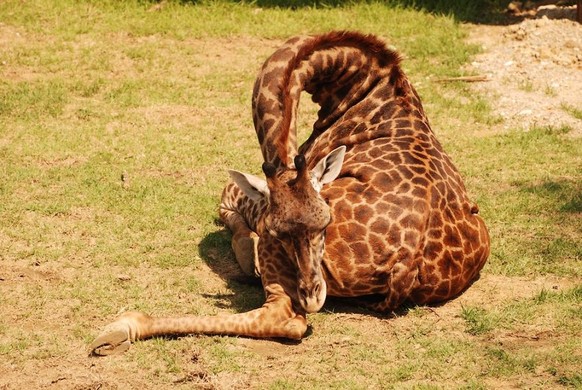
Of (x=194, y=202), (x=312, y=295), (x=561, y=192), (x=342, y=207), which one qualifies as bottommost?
(x=194, y=202)

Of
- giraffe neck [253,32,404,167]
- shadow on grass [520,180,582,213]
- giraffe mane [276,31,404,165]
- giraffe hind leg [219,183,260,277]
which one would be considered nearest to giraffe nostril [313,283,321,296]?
giraffe hind leg [219,183,260,277]

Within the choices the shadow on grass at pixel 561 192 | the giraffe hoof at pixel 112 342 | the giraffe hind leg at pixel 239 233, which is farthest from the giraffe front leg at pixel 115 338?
the shadow on grass at pixel 561 192

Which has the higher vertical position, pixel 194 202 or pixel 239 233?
pixel 239 233

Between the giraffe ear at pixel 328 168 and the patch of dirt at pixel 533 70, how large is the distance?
4.74 metres

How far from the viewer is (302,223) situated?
284 inches

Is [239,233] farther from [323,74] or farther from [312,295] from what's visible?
[312,295]

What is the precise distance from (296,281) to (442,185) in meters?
1.41

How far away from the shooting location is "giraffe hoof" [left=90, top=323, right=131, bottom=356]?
7.14m

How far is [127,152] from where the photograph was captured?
36.6 feet

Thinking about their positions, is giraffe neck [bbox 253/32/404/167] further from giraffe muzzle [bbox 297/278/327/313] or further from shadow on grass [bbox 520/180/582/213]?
shadow on grass [bbox 520/180/582/213]

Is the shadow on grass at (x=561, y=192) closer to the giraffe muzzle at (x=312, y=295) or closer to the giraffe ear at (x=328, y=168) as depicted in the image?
the giraffe ear at (x=328, y=168)

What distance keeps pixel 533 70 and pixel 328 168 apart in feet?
20.6

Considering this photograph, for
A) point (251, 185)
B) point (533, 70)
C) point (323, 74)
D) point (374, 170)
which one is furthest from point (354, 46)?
point (533, 70)

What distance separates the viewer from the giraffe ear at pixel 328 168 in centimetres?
763
